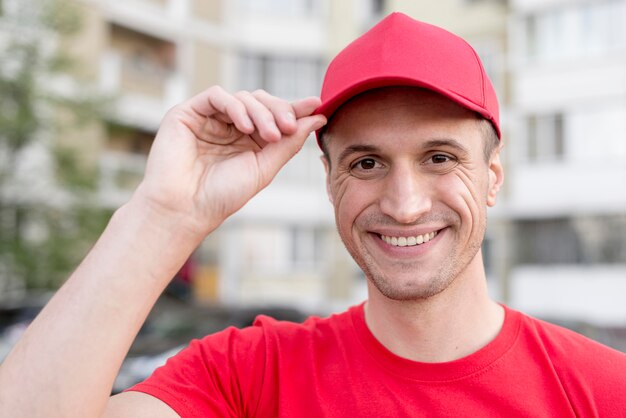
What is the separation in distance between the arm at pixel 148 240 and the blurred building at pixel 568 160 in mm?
17054

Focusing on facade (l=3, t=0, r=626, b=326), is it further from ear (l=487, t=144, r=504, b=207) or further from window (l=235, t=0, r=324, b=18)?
ear (l=487, t=144, r=504, b=207)

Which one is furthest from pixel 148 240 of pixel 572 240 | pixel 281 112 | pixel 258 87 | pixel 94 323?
pixel 258 87

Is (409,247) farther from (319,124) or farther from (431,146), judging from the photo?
(319,124)

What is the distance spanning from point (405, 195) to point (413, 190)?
2 cm

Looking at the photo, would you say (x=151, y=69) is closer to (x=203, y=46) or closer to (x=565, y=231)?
(x=203, y=46)

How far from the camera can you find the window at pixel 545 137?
766 inches

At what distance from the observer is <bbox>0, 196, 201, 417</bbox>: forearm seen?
158cm

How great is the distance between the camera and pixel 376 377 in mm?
1880

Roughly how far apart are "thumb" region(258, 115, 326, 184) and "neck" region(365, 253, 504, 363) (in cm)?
40

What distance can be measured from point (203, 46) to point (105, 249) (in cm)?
2095

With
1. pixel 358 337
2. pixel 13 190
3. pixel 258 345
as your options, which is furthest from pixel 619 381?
pixel 13 190

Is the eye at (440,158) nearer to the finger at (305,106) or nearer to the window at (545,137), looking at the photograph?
the finger at (305,106)

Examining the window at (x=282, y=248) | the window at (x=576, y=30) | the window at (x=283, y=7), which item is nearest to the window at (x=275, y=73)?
the window at (x=283, y=7)

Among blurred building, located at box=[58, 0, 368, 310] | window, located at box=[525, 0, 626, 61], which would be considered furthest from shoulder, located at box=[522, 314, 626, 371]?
blurred building, located at box=[58, 0, 368, 310]
